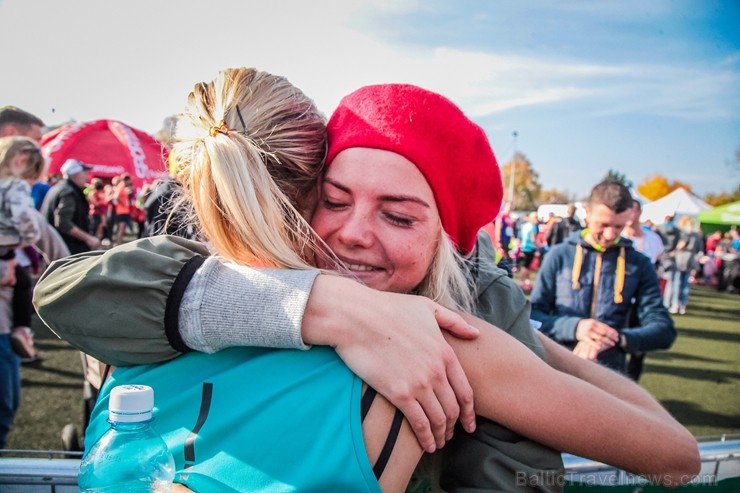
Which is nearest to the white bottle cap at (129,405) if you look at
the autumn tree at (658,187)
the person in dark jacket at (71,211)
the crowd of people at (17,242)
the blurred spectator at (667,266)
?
the crowd of people at (17,242)

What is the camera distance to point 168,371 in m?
1.15

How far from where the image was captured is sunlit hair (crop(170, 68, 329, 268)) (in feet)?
4.12

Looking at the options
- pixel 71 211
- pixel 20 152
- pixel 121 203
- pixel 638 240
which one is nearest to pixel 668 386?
pixel 638 240

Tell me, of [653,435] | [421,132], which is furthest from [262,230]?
[653,435]

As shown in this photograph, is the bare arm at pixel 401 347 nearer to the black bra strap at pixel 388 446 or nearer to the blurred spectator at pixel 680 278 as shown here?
the black bra strap at pixel 388 446

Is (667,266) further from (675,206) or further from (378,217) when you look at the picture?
(378,217)

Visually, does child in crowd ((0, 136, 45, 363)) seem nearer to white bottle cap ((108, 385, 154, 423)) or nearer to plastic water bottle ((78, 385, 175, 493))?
plastic water bottle ((78, 385, 175, 493))

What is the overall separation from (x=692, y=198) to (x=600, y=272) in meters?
24.1

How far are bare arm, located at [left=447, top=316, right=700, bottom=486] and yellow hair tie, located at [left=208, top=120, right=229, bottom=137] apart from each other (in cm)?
75

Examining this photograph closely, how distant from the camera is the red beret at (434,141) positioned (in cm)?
150

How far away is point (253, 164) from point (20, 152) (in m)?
3.38

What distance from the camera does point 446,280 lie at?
1590 mm

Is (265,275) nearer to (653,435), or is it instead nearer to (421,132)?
(421,132)

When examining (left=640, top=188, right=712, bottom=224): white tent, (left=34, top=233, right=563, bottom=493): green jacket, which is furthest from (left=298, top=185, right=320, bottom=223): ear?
(left=640, top=188, right=712, bottom=224): white tent
